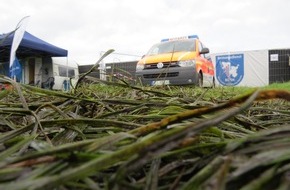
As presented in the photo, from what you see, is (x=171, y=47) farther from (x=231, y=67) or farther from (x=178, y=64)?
(x=231, y=67)

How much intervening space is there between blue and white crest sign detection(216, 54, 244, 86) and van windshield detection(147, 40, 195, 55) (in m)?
5.07

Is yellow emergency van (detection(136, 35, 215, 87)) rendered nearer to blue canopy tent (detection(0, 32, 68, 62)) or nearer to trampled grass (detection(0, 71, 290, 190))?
blue canopy tent (detection(0, 32, 68, 62))

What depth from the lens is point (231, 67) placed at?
1398 cm

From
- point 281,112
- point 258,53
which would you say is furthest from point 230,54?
point 281,112

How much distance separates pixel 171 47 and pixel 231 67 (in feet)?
19.7

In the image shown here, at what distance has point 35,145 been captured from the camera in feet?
1.43

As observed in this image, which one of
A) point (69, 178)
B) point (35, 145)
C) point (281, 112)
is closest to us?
point (69, 178)

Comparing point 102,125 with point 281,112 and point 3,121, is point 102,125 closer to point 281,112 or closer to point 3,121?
point 3,121

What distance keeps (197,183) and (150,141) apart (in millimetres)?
54

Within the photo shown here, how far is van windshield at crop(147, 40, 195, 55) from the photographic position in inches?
325

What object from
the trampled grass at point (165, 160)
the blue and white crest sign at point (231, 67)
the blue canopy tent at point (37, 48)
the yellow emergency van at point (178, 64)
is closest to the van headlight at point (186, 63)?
the yellow emergency van at point (178, 64)

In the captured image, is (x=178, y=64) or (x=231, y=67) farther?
(x=231, y=67)

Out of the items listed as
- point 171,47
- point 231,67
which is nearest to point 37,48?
point 171,47

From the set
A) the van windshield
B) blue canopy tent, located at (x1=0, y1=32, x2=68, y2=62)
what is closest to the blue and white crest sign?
the van windshield
